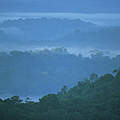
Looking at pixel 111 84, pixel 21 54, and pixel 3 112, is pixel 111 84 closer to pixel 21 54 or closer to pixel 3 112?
pixel 3 112

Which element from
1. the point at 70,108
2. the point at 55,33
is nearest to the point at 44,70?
Answer: the point at 70,108

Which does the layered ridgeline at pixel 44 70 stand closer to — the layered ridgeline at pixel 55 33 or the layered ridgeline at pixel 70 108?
the layered ridgeline at pixel 55 33

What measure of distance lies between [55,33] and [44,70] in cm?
8068

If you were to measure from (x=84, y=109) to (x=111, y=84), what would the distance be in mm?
4023

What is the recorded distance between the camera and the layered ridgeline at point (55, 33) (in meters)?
124

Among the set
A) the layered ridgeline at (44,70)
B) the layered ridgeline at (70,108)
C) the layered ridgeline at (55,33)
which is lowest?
the layered ridgeline at (70,108)

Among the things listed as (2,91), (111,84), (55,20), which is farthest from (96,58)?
(55,20)

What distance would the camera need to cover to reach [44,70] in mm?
78688

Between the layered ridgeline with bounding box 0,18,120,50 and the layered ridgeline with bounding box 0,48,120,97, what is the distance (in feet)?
128

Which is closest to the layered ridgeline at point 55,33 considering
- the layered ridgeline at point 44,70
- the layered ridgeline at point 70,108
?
the layered ridgeline at point 44,70

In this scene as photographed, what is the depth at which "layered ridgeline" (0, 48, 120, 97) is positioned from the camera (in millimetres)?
68375

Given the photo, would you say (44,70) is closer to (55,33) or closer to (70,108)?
(70,108)

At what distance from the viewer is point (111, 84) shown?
18391mm

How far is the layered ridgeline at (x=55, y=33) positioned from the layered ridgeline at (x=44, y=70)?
39.1 metres
